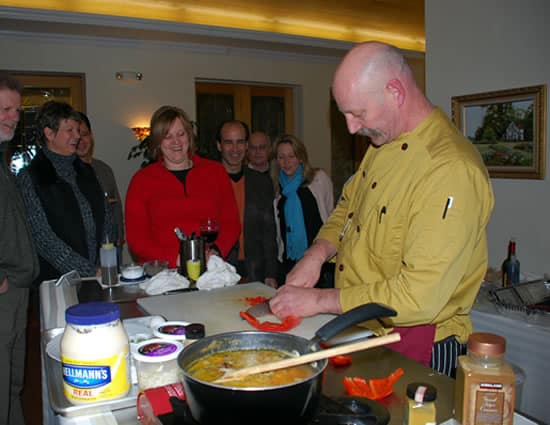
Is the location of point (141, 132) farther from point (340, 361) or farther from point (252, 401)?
point (252, 401)

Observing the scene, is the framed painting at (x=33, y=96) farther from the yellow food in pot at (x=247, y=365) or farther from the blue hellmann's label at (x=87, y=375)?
the yellow food in pot at (x=247, y=365)

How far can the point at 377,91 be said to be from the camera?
1.31 meters

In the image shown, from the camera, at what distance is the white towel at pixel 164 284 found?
5.78 ft

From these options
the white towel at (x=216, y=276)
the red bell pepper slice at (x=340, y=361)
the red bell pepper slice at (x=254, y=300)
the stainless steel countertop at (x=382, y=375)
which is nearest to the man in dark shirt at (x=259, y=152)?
the white towel at (x=216, y=276)

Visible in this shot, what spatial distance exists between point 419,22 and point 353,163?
2090mm

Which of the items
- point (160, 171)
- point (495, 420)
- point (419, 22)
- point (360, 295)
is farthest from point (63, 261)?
point (419, 22)

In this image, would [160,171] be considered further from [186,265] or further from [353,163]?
[353,163]

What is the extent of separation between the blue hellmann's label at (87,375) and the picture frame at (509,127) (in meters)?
2.69

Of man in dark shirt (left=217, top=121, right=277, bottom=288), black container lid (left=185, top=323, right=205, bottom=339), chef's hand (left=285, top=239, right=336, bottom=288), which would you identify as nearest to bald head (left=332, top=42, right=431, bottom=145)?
chef's hand (left=285, top=239, right=336, bottom=288)

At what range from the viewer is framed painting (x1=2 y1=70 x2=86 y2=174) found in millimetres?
5312

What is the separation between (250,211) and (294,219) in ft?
1.61

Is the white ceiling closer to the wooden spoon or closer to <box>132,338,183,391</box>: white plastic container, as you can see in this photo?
<box>132,338,183,391</box>: white plastic container

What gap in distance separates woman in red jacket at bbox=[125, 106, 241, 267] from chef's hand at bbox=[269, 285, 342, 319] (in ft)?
3.60

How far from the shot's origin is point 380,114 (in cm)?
135
